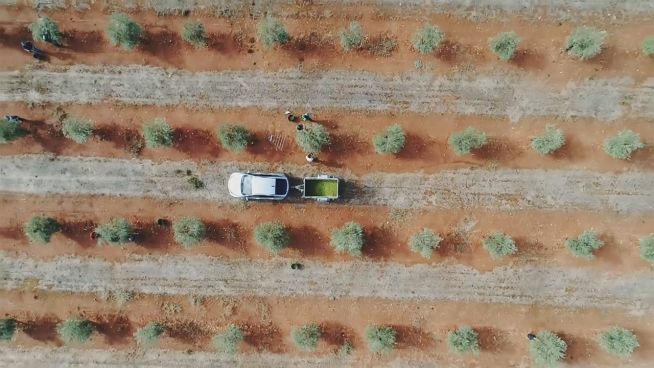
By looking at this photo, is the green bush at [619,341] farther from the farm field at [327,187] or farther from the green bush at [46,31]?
the green bush at [46,31]

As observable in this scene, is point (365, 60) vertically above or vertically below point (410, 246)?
above

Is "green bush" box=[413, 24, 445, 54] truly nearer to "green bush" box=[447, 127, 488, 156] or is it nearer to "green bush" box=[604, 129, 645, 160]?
"green bush" box=[447, 127, 488, 156]

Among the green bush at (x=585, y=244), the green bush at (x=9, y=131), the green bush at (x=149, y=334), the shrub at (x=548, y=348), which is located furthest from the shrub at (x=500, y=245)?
the green bush at (x=9, y=131)

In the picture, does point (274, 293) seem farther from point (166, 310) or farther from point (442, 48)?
point (442, 48)

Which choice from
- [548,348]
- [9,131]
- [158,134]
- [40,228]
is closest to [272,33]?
[158,134]

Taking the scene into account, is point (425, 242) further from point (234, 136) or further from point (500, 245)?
point (234, 136)

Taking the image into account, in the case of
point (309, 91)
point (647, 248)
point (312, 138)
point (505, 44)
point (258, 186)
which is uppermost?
point (505, 44)

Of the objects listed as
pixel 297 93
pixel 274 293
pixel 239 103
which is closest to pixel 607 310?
pixel 274 293
